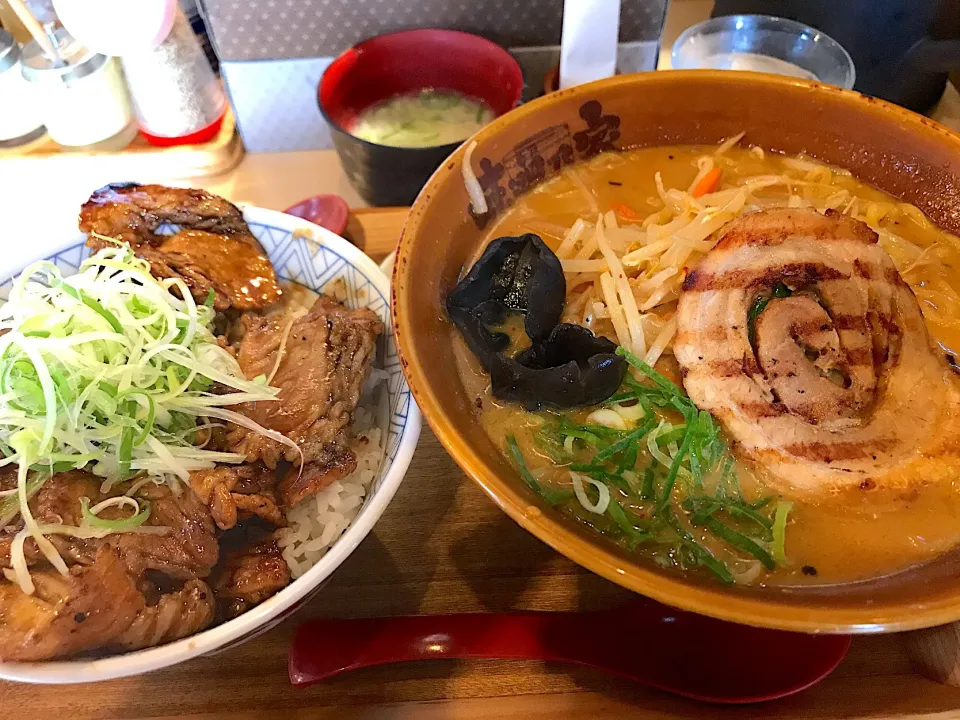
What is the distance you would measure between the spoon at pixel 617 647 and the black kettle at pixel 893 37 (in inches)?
64.8

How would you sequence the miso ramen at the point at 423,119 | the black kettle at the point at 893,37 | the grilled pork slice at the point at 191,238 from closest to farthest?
the grilled pork slice at the point at 191,238 < the black kettle at the point at 893,37 < the miso ramen at the point at 423,119

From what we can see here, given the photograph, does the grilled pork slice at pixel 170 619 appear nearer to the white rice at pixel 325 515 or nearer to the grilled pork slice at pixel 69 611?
the grilled pork slice at pixel 69 611

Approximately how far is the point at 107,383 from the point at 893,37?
2.20m

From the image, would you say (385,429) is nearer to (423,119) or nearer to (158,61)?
(423,119)

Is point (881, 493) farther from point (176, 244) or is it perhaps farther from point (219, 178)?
point (219, 178)

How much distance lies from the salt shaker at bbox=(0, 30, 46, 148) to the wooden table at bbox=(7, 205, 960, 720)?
1616mm

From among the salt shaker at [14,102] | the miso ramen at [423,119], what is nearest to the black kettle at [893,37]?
the miso ramen at [423,119]

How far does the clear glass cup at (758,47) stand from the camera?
6.56 feet

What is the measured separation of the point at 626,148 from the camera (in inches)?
62.5

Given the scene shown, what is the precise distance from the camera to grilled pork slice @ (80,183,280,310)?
141 centimetres

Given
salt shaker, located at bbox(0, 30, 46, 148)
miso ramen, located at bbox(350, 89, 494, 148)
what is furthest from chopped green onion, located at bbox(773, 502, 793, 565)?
salt shaker, located at bbox(0, 30, 46, 148)

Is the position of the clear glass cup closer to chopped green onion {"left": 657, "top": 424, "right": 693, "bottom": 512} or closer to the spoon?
chopped green onion {"left": 657, "top": 424, "right": 693, "bottom": 512}

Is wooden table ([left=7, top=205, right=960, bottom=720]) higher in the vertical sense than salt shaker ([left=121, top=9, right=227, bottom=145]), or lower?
lower

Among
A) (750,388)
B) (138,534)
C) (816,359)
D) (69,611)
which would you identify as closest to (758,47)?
(816,359)
